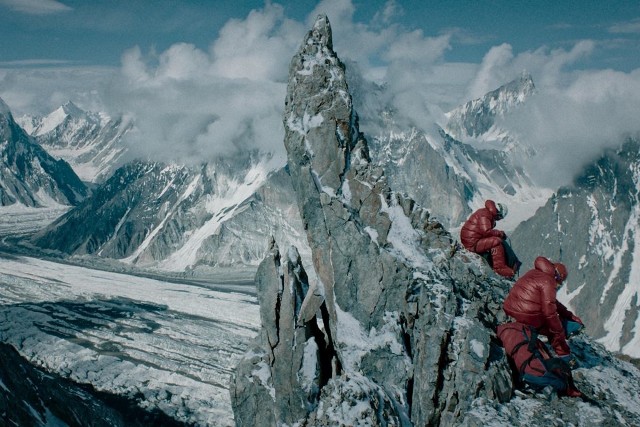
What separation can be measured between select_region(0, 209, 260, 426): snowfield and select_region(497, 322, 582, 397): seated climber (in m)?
70.8

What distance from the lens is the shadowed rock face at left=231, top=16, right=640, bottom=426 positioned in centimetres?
1867

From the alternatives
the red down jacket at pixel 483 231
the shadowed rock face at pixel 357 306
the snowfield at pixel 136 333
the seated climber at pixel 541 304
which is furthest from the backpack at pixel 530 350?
the snowfield at pixel 136 333

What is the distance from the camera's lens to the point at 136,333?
127m

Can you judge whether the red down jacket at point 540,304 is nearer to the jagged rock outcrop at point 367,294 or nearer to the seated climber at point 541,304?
the seated climber at point 541,304

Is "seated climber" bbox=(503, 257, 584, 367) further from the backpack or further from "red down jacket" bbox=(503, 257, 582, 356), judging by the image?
the backpack

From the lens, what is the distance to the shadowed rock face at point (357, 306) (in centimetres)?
1867

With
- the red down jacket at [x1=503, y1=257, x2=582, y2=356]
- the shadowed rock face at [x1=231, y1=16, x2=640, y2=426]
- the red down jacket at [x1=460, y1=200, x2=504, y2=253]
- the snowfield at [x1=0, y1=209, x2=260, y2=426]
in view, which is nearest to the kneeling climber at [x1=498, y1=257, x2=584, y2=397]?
the red down jacket at [x1=503, y1=257, x2=582, y2=356]

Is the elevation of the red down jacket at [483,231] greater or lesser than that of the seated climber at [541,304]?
greater

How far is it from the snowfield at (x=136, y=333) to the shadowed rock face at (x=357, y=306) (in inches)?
2293

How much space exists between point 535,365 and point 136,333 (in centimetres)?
12452

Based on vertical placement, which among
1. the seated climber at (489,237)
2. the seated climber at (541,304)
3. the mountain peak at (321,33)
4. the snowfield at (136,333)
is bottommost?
the snowfield at (136,333)

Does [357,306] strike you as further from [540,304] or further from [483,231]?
[540,304]

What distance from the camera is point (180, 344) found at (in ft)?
388

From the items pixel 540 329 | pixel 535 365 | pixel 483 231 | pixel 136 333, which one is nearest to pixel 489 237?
pixel 483 231
